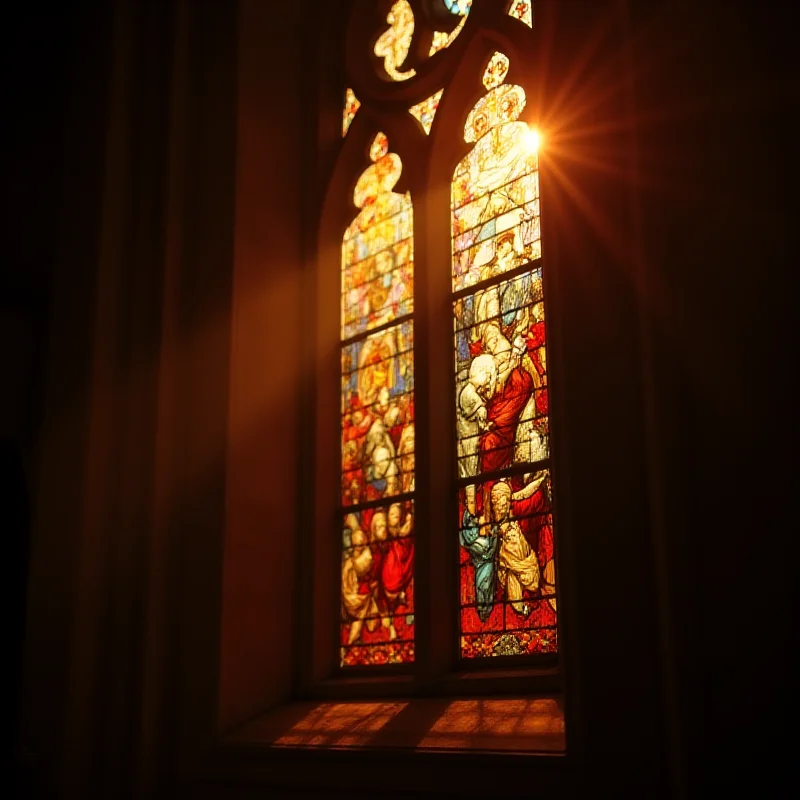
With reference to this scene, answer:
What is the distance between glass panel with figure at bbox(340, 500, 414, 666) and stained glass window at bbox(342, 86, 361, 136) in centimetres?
187

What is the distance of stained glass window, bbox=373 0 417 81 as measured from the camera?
5102mm

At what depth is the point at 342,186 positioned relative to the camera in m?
5.25

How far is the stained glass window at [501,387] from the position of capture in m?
3.94

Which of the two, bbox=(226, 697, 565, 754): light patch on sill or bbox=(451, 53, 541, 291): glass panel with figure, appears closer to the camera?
bbox=(226, 697, 565, 754): light patch on sill

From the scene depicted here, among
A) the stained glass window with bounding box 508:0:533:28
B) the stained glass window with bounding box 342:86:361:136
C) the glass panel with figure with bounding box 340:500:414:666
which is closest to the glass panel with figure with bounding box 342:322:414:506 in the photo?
the glass panel with figure with bounding box 340:500:414:666

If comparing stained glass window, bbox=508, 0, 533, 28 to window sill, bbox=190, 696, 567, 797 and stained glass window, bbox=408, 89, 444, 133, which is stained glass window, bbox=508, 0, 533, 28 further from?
window sill, bbox=190, 696, 567, 797

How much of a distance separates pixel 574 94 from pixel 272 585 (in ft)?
7.65

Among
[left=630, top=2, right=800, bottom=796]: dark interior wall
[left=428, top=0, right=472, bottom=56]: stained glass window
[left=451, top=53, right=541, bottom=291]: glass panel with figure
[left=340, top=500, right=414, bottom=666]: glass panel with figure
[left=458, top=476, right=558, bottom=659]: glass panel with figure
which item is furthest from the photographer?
[left=428, top=0, right=472, bottom=56]: stained glass window

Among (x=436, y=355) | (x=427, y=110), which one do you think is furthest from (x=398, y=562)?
(x=427, y=110)

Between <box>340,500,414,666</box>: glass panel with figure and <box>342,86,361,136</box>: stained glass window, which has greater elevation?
<box>342,86,361,136</box>: stained glass window

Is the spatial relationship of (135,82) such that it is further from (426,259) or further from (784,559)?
(784,559)

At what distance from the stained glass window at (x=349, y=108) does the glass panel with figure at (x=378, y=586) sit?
1.87 meters

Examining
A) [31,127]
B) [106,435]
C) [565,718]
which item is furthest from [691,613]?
[31,127]

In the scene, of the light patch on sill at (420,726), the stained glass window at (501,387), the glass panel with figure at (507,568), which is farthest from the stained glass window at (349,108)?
the light patch on sill at (420,726)
